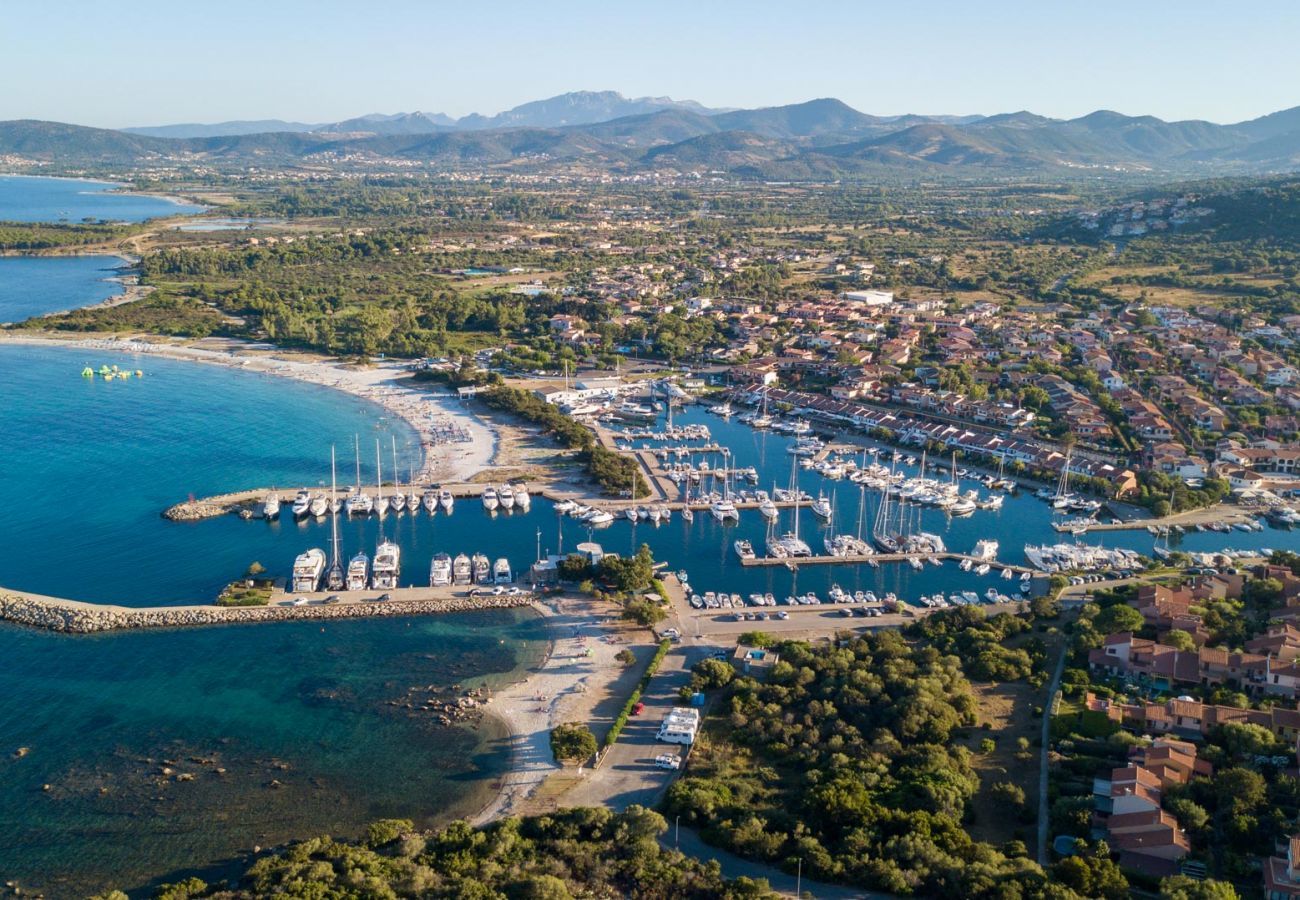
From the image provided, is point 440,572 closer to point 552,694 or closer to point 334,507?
point 334,507

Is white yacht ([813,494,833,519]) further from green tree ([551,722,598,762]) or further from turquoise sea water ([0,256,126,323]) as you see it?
turquoise sea water ([0,256,126,323])

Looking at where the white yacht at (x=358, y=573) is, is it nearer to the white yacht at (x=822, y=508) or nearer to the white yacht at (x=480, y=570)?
the white yacht at (x=480, y=570)

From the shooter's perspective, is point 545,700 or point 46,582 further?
point 46,582

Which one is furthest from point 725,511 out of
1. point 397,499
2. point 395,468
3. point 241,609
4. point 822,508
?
point 241,609

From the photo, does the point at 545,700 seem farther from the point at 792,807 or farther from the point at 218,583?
the point at 218,583

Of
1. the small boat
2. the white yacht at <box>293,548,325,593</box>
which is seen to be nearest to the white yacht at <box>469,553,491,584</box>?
the white yacht at <box>293,548,325,593</box>

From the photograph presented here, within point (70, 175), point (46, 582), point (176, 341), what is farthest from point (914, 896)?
point (70, 175)
